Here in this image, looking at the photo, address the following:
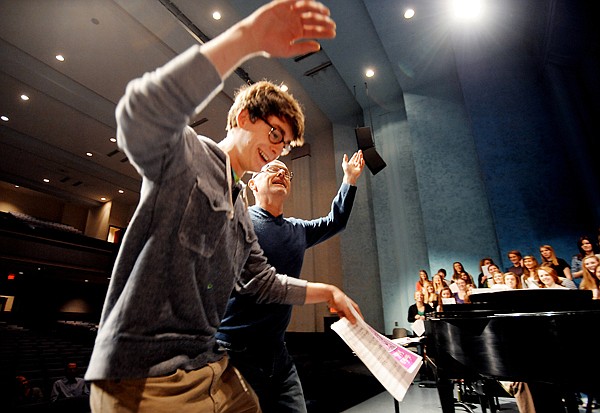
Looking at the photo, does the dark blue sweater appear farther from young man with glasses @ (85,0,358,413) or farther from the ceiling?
the ceiling

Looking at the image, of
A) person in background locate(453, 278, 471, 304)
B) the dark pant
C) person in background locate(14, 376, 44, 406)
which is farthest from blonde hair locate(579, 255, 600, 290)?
person in background locate(14, 376, 44, 406)

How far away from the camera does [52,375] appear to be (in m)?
4.40

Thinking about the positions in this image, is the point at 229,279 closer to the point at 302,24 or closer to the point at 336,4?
the point at 302,24

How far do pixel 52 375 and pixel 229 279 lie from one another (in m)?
5.24

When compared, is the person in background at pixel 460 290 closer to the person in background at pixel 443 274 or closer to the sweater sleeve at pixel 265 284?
the person in background at pixel 443 274

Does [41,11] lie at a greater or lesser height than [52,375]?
greater

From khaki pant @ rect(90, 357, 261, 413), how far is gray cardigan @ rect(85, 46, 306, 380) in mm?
20

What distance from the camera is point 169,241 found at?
663 millimetres

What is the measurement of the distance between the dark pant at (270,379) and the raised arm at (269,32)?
3.49ft

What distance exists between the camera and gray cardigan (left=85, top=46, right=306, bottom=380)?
→ 0.55m

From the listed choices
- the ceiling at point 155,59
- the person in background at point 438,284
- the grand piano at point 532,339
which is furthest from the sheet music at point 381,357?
the ceiling at point 155,59

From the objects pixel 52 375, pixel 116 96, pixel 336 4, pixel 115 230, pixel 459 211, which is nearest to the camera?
pixel 52 375

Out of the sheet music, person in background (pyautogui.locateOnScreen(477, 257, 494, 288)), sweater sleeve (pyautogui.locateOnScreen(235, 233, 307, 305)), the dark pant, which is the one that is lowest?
the dark pant

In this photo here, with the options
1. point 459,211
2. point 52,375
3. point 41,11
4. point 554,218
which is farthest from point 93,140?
point 554,218
